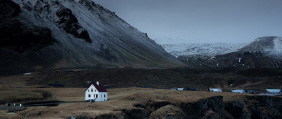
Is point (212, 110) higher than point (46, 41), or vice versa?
point (46, 41)

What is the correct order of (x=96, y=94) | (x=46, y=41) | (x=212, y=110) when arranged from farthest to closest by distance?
(x=46, y=41)
(x=212, y=110)
(x=96, y=94)

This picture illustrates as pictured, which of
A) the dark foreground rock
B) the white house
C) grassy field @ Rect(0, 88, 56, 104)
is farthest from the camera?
the white house

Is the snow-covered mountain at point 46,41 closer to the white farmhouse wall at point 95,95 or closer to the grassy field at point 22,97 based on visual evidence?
the white farmhouse wall at point 95,95

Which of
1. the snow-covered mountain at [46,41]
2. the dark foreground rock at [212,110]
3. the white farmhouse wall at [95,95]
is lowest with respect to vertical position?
the dark foreground rock at [212,110]

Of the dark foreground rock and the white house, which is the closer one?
the dark foreground rock

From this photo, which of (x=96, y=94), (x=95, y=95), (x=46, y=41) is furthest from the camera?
(x=46, y=41)

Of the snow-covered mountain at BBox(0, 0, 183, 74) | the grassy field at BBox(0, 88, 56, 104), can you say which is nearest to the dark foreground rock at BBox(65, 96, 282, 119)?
the grassy field at BBox(0, 88, 56, 104)

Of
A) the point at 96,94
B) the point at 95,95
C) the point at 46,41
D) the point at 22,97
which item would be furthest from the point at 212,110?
the point at 46,41

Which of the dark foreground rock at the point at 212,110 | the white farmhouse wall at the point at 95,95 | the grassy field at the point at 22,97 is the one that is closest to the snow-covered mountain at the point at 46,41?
the white farmhouse wall at the point at 95,95

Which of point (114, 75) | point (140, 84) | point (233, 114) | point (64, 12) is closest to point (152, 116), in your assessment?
point (233, 114)

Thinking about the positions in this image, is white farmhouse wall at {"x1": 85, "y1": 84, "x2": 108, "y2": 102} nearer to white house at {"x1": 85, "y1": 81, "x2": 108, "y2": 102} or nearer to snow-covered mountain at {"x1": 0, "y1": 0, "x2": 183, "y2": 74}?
white house at {"x1": 85, "y1": 81, "x2": 108, "y2": 102}

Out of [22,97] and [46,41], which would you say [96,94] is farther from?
[46,41]

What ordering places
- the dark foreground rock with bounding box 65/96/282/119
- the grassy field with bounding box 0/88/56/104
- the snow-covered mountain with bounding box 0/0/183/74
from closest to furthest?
1. the dark foreground rock with bounding box 65/96/282/119
2. the grassy field with bounding box 0/88/56/104
3. the snow-covered mountain with bounding box 0/0/183/74

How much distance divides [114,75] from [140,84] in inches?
626
